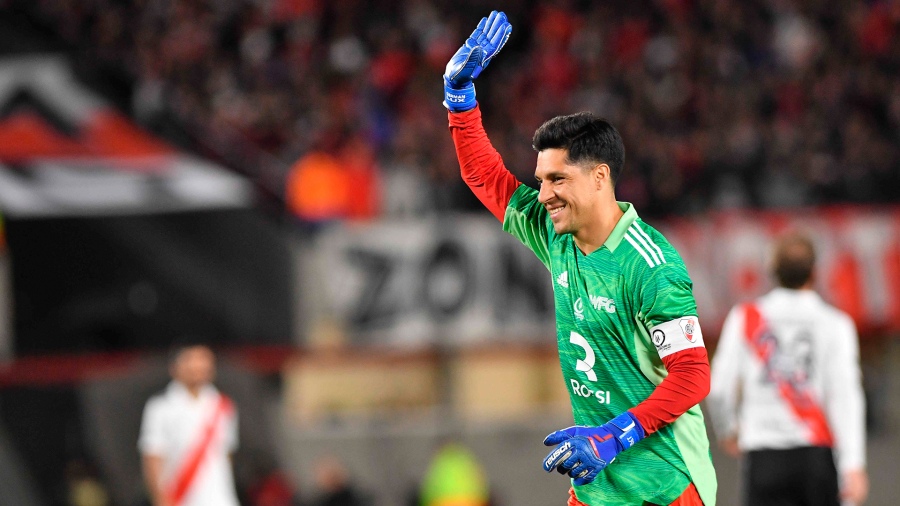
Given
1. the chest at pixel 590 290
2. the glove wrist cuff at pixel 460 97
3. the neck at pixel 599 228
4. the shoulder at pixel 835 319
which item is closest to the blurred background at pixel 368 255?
the shoulder at pixel 835 319

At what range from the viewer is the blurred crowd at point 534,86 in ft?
42.8

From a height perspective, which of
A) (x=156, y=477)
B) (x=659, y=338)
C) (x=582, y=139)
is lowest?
(x=156, y=477)

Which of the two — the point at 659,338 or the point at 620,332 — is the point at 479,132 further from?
the point at 659,338

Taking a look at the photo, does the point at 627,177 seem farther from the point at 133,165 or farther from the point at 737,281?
the point at 133,165

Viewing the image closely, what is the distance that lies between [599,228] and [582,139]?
279mm

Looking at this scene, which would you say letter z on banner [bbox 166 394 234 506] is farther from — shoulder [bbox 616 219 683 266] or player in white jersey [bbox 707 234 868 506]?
shoulder [bbox 616 219 683 266]

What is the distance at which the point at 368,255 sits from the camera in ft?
42.3

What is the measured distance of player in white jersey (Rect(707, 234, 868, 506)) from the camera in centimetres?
605

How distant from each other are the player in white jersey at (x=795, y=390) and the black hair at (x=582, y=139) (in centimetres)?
240

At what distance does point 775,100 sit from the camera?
14047mm

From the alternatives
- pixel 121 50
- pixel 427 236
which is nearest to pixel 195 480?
pixel 427 236

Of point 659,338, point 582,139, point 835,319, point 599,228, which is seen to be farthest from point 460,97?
point 835,319

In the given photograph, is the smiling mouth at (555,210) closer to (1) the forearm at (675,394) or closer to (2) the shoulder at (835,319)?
(1) the forearm at (675,394)

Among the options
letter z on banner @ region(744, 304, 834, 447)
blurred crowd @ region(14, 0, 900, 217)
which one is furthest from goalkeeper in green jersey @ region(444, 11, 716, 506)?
blurred crowd @ region(14, 0, 900, 217)
